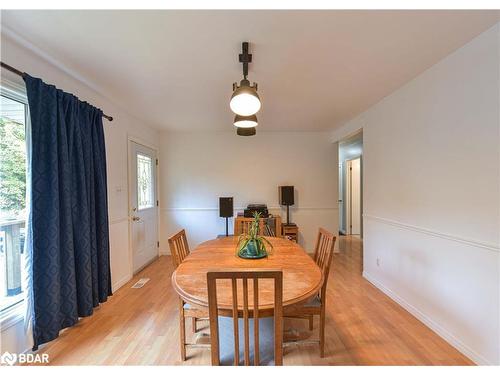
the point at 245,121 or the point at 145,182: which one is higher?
the point at 245,121

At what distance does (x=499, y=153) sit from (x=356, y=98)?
1.50 metres

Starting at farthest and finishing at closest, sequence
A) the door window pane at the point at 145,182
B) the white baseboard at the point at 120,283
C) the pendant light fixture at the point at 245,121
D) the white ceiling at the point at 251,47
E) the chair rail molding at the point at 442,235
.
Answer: the door window pane at the point at 145,182 → the white baseboard at the point at 120,283 → the pendant light fixture at the point at 245,121 → the chair rail molding at the point at 442,235 → the white ceiling at the point at 251,47

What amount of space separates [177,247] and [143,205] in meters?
2.13

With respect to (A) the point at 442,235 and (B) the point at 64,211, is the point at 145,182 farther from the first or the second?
(A) the point at 442,235

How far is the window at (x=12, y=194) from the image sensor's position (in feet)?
5.32

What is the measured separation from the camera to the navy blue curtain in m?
1.68

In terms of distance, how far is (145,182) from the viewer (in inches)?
148

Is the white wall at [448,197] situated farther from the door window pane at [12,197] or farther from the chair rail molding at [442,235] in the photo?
the door window pane at [12,197]

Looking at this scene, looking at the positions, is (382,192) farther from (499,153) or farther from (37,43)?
(37,43)

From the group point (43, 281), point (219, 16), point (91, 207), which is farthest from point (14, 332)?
point (219, 16)

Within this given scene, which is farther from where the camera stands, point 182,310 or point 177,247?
point 177,247

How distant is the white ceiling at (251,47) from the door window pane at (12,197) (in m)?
0.55

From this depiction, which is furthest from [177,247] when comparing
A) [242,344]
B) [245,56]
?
[245,56]

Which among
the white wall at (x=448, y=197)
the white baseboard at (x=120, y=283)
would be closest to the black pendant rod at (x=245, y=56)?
the white wall at (x=448, y=197)
